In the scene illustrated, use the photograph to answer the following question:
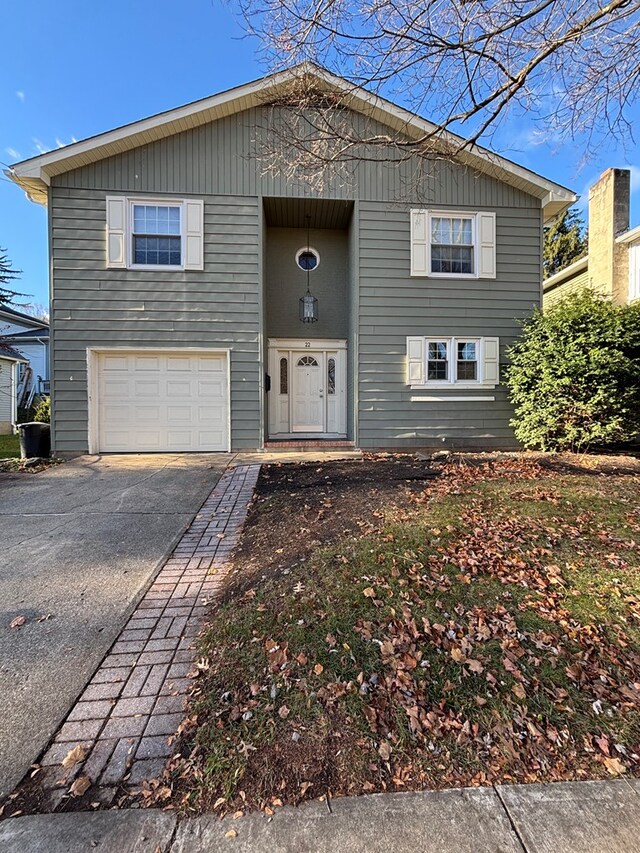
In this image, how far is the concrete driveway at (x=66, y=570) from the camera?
1992 mm

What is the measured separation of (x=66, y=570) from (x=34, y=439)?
6.20m

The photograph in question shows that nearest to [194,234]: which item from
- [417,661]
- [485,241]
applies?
[485,241]

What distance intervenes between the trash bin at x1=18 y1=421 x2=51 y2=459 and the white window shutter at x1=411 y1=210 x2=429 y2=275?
835 centimetres

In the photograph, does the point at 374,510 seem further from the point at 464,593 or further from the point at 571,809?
the point at 571,809

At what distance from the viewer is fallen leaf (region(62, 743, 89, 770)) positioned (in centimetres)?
166

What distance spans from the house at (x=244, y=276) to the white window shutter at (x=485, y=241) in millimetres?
31

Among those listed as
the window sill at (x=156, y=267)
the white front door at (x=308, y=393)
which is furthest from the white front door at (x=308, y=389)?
the window sill at (x=156, y=267)

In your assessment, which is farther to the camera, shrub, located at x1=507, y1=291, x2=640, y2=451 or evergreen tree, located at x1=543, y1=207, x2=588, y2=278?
evergreen tree, located at x1=543, y1=207, x2=588, y2=278

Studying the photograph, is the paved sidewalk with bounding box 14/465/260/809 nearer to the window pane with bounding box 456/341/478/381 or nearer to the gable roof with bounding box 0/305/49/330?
the window pane with bounding box 456/341/478/381

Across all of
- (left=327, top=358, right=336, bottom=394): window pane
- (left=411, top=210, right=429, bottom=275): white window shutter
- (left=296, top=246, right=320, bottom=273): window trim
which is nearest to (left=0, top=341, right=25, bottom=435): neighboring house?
(left=296, top=246, right=320, bottom=273): window trim

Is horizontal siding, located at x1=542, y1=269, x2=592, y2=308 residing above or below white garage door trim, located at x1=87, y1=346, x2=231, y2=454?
above

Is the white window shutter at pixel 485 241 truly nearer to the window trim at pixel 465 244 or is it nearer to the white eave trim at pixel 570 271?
the window trim at pixel 465 244

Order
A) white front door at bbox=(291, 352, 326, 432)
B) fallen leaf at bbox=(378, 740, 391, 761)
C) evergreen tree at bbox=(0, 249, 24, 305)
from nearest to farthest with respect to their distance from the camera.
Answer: fallen leaf at bbox=(378, 740, 391, 761)
white front door at bbox=(291, 352, 326, 432)
evergreen tree at bbox=(0, 249, 24, 305)

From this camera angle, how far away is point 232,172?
8.46 meters
